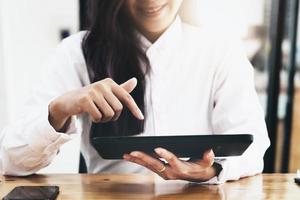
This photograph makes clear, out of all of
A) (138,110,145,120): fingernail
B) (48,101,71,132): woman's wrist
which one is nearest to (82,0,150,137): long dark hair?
(138,110,145,120): fingernail

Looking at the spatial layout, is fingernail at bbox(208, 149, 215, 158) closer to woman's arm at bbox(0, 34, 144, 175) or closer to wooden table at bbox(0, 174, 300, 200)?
wooden table at bbox(0, 174, 300, 200)

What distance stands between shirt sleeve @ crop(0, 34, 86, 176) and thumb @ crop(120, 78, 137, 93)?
0.16m

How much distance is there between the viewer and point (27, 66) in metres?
1.24

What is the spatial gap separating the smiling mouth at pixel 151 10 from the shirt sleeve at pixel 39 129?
0.92 ft

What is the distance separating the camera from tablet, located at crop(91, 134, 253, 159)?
997 mm

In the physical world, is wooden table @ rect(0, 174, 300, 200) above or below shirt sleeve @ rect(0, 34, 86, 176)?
below

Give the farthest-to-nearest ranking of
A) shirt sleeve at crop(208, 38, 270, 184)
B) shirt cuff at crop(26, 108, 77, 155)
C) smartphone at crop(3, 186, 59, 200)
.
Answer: shirt sleeve at crop(208, 38, 270, 184)
shirt cuff at crop(26, 108, 77, 155)
smartphone at crop(3, 186, 59, 200)

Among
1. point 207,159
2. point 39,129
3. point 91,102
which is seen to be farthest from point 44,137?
point 207,159

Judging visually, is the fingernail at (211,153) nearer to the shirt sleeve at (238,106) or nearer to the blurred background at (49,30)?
the shirt sleeve at (238,106)

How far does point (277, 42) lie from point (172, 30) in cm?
66

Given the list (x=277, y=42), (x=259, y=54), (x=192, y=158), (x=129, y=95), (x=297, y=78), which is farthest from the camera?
(x=297, y=78)

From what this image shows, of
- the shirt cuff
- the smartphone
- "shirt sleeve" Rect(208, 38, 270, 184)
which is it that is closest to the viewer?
the smartphone

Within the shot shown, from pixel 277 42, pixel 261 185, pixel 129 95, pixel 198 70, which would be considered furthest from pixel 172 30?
pixel 277 42

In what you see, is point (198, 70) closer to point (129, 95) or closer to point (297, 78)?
point (129, 95)
